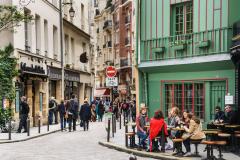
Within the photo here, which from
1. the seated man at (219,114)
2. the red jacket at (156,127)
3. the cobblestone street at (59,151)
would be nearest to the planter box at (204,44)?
the seated man at (219,114)

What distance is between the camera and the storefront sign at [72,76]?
3825cm

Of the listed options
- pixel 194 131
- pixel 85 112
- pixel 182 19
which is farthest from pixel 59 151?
pixel 85 112

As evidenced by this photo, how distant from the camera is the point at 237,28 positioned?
57.6ft

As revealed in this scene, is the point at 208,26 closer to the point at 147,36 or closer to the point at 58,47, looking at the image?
the point at 147,36

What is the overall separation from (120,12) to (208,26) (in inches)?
2116

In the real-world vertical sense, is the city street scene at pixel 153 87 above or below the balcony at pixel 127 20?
below

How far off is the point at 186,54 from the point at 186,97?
175 cm

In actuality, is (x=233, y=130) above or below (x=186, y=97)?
below

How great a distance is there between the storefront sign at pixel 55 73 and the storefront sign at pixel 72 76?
67.0 inches

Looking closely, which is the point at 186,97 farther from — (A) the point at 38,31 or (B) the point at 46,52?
(B) the point at 46,52

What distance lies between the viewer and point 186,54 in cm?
2039

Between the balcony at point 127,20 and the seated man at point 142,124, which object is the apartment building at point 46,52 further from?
the balcony at point 127,20

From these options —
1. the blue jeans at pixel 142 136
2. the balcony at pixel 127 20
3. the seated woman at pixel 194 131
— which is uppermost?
the balcony at pixel 127 20

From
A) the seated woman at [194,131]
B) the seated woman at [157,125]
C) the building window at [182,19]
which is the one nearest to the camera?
the seated woman at [194,131]
